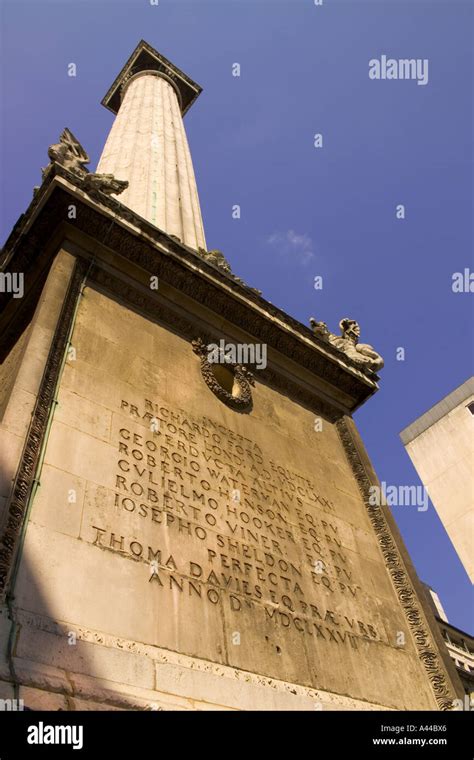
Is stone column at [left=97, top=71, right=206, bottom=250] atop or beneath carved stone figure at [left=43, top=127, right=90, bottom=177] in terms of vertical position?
atop

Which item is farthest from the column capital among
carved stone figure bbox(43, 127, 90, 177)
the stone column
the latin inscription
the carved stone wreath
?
the latin inscription

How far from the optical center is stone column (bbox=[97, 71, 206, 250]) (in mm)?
15367

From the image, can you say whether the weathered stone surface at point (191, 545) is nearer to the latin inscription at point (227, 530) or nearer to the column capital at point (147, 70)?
the latin inscription at point (227, 530)

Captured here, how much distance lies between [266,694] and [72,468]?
10.4 feet

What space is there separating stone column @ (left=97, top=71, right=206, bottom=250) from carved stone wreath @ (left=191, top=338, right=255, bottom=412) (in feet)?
15.0

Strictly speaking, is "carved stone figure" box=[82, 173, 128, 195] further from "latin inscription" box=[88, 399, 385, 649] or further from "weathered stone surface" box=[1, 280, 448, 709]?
"latin inscription" box=[88, 399, 385, 649]

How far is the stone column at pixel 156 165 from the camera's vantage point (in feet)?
50.4

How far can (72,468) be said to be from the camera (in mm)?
6684

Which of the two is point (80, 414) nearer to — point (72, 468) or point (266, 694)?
point (72, 468)

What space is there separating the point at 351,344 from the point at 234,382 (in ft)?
14.4

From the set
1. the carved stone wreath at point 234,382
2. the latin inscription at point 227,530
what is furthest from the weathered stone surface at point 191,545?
the carved stone wreath at point 234,382

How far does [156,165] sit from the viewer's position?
1766cm

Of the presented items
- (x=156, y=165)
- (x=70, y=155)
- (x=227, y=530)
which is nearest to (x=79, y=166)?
(x=70, y=155)
